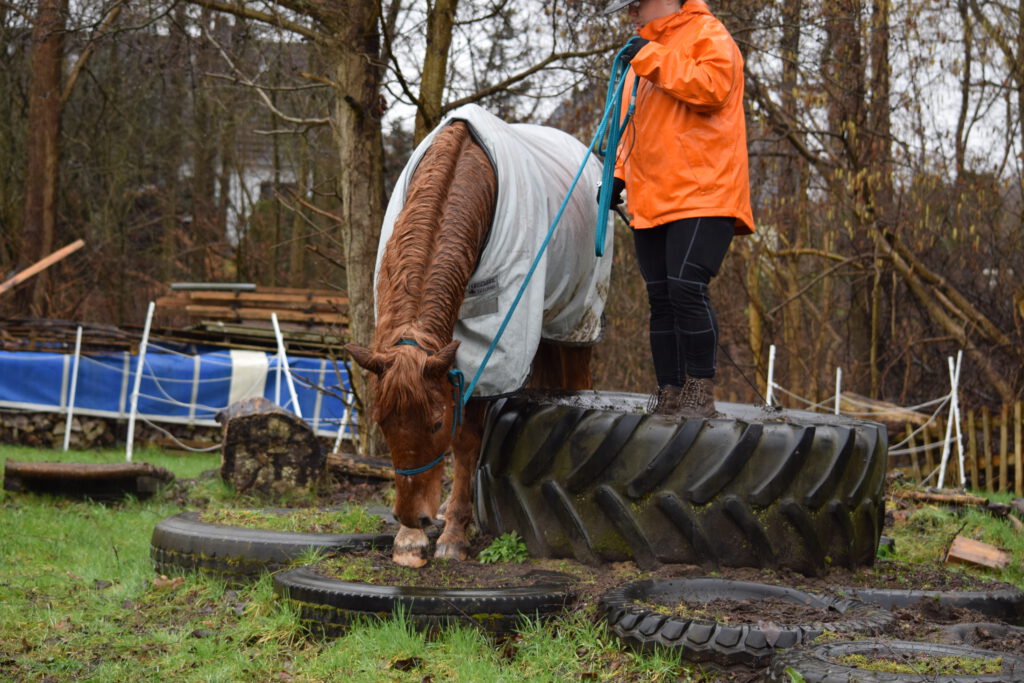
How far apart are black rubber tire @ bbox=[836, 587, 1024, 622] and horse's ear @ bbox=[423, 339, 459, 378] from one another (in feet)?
5.56

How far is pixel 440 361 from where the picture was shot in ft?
12.2

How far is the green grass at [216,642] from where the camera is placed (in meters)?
3.17

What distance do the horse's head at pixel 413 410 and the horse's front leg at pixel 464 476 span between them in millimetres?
439

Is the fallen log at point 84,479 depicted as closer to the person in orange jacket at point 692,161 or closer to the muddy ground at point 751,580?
the muddy ground at point 751,580

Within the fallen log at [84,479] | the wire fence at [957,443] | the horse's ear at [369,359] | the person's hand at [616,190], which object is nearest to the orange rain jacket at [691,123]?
the person's hand at [616,190]

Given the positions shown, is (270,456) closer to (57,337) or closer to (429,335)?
(429,335)

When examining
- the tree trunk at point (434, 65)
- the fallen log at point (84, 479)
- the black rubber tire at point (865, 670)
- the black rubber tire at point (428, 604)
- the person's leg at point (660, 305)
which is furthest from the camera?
the tree trunk at point (434, 65)

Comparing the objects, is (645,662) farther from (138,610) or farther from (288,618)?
(138,610)

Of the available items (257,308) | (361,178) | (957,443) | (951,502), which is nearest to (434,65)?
(361,178)

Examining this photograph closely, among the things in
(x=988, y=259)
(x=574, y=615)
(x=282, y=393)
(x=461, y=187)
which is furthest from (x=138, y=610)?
(x=988, y=259)

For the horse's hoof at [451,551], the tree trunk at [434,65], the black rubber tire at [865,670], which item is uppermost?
the tree trunk at [434,65]

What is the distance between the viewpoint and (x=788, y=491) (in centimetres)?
377

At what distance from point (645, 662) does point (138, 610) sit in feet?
8.29

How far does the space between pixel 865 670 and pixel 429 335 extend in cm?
208
